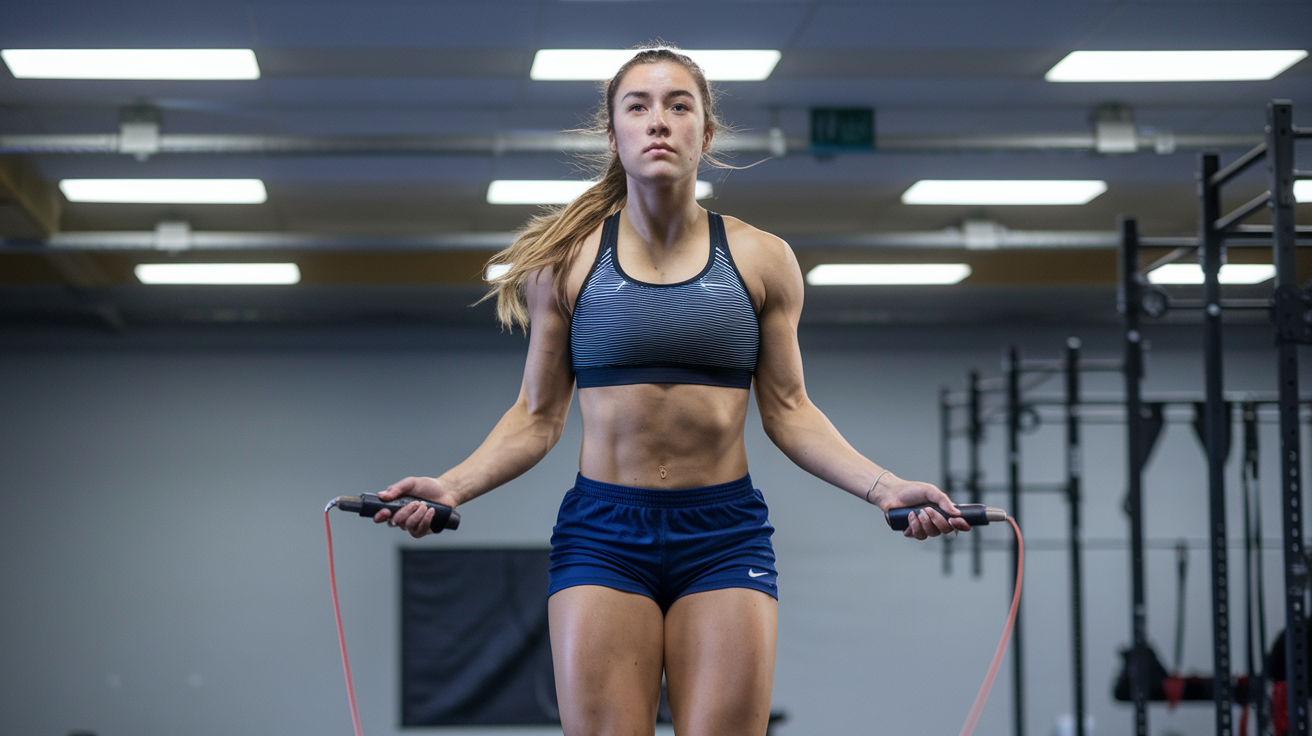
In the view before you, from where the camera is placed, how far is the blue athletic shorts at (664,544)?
167 cm

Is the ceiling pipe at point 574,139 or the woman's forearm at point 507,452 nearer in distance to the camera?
the woman's forearm at point 507,452

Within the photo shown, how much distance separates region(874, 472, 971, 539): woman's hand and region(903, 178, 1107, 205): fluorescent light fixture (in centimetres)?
544

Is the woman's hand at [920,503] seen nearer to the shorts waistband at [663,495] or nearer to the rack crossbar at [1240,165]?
the shorts waistband at [663,495]

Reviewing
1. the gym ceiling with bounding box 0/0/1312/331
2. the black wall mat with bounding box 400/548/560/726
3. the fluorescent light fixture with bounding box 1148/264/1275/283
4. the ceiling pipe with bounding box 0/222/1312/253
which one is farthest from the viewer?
the black wall mat with bounding box 400/548/560/726

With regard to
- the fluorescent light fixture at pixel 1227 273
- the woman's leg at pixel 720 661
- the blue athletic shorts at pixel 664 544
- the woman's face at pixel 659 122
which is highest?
the fluorescent light fixture at pixel 1227 273

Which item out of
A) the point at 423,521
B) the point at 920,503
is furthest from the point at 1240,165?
the point at 423,521

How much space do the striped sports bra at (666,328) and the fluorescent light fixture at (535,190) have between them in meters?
4.54

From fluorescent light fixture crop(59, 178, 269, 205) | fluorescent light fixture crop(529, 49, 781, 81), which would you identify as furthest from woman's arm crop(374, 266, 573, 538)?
fluorescent light fixture crop(59, 178, 269, 205)

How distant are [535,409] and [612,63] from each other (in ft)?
11.2

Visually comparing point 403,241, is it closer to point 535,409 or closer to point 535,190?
point 535,190

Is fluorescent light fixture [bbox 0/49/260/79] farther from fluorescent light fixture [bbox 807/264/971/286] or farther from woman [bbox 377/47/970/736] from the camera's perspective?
fluorescent light fixture [bbox 807/264/971/286]

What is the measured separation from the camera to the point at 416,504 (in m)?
1.56

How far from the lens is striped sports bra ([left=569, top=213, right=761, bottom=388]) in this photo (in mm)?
1686

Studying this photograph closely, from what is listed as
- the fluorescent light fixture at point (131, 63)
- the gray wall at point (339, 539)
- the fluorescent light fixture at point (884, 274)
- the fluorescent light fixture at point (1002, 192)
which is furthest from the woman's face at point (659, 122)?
the gray wall at point (339, 539)
